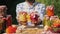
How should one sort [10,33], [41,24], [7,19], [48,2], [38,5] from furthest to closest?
[48,2] → [38,5] → [41,24] → [7,19] → [10,33]

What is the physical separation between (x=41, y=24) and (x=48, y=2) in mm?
3217

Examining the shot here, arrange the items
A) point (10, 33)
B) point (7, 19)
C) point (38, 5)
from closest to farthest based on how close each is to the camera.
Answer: point (10, 33) < point (7, 19) < point (38, 5)

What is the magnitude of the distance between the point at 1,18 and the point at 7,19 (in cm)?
9

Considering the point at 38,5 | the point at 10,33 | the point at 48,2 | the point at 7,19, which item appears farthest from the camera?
the point at 48,2

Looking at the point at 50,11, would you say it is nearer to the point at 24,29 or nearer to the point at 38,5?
the point at 24,29

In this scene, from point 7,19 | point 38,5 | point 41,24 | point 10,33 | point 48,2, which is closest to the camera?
point 10,33

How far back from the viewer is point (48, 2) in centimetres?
744

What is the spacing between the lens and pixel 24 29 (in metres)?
3.86

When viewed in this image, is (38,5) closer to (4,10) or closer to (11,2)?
Answer: (4,10)

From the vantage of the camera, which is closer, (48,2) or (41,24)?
(41,24)

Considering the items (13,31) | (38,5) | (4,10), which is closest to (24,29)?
(13,31)

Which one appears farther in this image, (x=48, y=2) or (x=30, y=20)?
(x=48, y=2)

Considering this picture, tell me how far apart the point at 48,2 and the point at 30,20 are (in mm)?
3403

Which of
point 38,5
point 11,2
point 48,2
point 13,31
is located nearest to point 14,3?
point 11,2
